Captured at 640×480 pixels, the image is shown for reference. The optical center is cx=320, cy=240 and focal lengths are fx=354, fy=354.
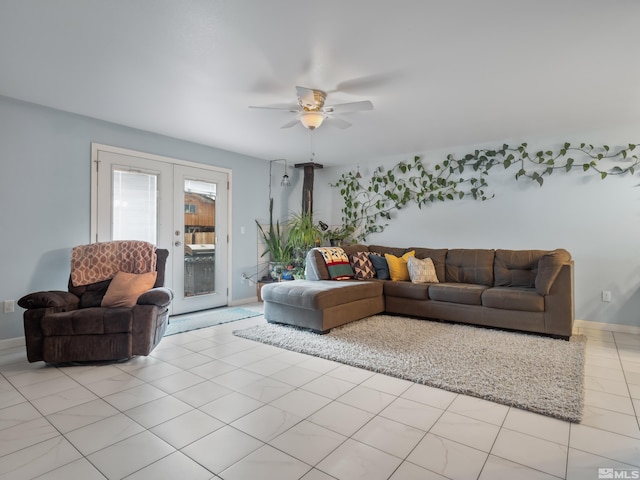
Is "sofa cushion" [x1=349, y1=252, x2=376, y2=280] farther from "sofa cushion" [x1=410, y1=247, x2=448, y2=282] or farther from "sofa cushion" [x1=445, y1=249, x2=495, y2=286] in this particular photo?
"sofa cushion" [x1=445, y1=249, x2=495, y2=286]

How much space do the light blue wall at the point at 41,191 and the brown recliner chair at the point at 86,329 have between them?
2.32 feet

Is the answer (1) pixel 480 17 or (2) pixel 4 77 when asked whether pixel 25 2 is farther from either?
(1) pixel 480 17

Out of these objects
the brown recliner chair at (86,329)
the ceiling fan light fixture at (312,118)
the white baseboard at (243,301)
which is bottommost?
the white baseboard at (243,301)

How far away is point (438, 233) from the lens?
214 inches

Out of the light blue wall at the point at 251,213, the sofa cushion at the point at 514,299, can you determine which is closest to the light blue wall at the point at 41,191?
the light blue wall at the point at 251,213

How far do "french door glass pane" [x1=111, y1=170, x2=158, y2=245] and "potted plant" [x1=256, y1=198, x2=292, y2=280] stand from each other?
1.77 m

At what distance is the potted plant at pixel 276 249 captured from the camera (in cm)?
575

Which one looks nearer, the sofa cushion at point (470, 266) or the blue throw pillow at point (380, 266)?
the sofa cushion at point (470, 266)

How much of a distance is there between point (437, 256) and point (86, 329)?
Answer: 4161mm

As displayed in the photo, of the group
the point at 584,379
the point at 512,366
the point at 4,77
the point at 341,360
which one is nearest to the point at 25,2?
the point at 4,77

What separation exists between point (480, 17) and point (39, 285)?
4.45 meters

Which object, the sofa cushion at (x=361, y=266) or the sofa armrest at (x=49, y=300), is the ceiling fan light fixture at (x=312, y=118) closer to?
the sofa cushion at (x=361, y=266)

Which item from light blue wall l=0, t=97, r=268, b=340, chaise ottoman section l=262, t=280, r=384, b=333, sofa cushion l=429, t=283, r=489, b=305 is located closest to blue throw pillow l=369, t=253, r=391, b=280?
chaise ottoman section l=262, t=280, r=384, b=333

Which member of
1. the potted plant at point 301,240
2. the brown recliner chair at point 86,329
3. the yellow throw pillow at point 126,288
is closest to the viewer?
the brown recliner chair at point 86,329
